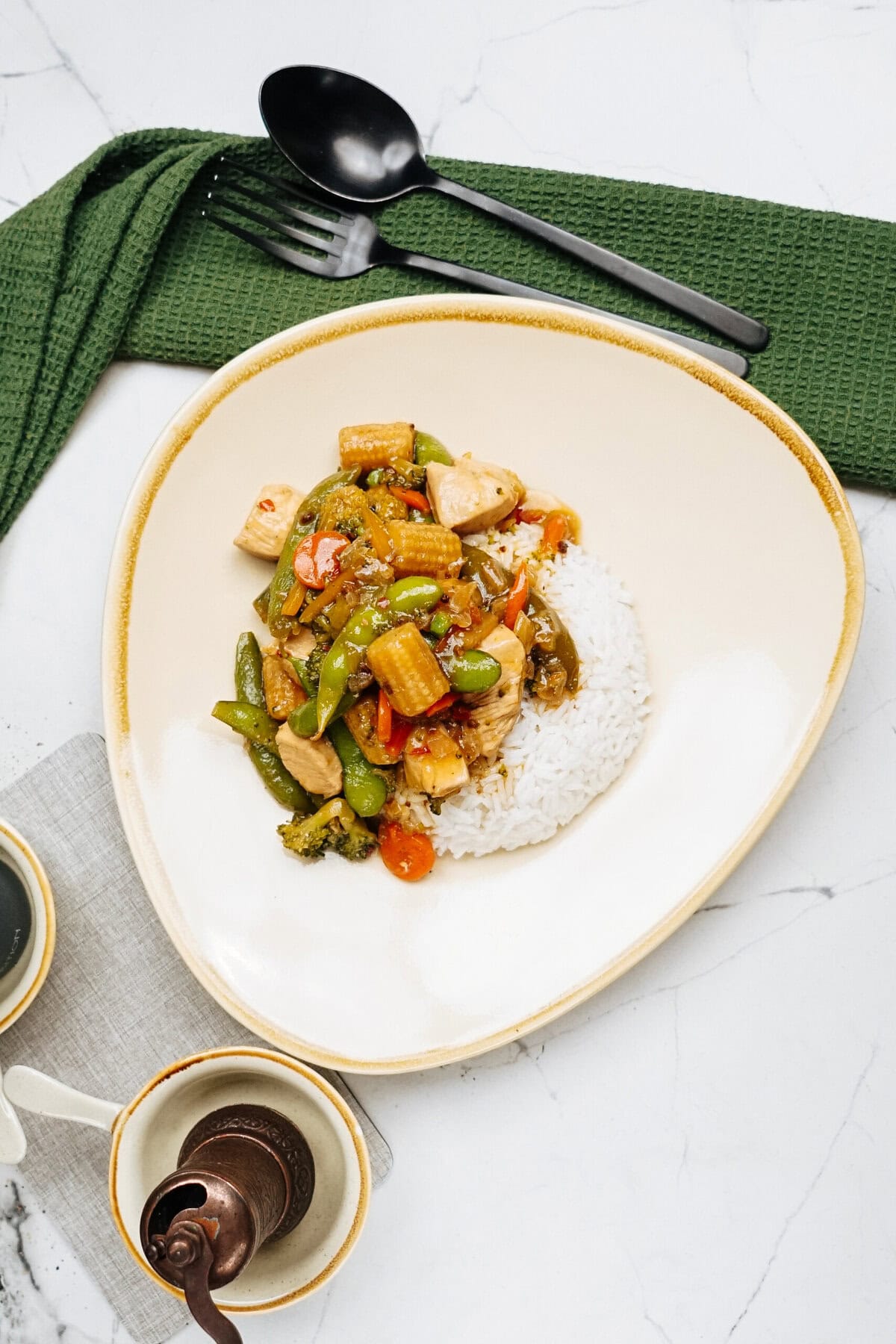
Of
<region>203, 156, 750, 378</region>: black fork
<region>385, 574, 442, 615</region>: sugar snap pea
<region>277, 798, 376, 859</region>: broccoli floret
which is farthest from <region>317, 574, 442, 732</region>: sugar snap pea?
<region>203, 156, 750, 378</region>: black fork

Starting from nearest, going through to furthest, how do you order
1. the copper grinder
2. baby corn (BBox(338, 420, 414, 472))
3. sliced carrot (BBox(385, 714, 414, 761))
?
the copper grinder → sliced carrot (BBox(385, 714, 414, 761)) → baby corn (BBox(338, 420, 414, 472))

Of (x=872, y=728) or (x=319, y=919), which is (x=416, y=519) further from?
(x=872, y=728)

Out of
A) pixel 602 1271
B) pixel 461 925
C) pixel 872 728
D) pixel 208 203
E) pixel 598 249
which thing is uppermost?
pixel 208 203

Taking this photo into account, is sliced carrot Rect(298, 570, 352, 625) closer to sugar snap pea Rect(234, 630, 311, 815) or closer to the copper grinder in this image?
sugar snap pea Rect(234, 630, 311, 815)

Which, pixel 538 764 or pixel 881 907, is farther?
pixel 881 907

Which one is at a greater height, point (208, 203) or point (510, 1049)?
point (208, 203)

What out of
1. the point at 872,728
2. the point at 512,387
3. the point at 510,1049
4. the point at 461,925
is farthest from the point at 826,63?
the point at 510,1049

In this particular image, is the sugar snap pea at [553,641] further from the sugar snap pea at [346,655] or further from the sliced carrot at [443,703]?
the sugar snap pea at [346,655]
